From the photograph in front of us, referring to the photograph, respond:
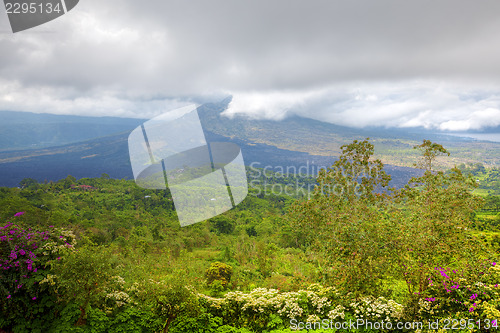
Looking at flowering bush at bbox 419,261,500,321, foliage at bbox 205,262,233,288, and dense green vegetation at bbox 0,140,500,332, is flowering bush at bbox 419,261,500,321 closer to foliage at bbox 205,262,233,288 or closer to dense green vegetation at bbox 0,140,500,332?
dense green vegetation at bbox 0,140,500,332

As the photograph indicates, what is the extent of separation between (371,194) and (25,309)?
33.9 feet

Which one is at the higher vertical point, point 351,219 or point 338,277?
point 351,219

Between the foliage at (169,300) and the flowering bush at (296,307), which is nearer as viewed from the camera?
the flowering bush at (296,307)

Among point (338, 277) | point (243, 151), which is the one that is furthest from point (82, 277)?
point (243, 151)

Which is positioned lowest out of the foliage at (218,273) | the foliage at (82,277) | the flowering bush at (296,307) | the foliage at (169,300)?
the foliage at (218,273)

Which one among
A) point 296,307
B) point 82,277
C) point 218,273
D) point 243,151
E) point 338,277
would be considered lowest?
point 218,273

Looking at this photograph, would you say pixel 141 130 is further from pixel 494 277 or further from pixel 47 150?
pixel 47 150

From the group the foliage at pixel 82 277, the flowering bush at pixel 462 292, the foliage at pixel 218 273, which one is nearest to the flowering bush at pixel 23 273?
the foliage at pixel 82 277

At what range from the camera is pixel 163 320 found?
754cm

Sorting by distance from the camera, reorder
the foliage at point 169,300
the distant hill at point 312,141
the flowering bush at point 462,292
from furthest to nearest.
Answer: the distant hill at point 312,141, the foliage at point 169,300, the flowering bush at point 462,292

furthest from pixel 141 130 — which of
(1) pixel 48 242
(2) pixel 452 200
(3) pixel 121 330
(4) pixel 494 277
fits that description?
(4) pixel 494 277

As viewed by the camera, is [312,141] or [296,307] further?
[312,141]

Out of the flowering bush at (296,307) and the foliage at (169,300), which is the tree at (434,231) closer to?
the flowering bush at (296,307)

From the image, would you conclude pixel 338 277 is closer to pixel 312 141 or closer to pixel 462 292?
pixel 462 292
